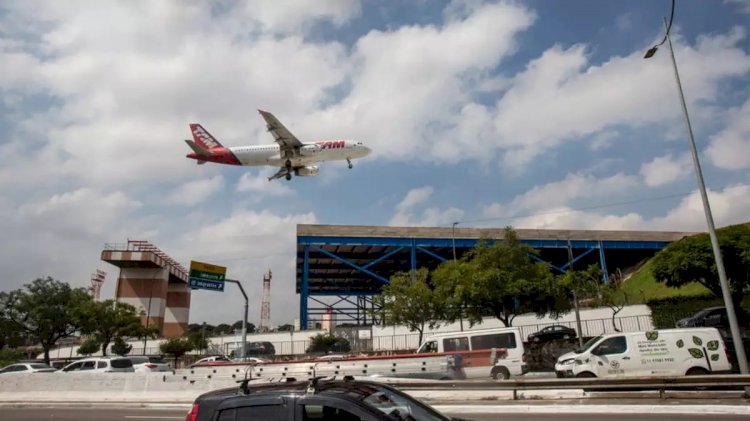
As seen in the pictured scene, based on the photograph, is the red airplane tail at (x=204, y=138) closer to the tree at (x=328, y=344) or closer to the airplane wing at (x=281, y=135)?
the airplane wing at (x=281, y=135)

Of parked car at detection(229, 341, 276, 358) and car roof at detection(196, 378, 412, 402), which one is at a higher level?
parked car at detection(229, 341, 276, 358)

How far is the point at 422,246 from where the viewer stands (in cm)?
5347

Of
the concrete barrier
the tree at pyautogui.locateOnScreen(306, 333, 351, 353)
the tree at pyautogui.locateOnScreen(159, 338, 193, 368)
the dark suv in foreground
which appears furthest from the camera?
the tree at pyautogui.locateOnScreen(159, 338, 193, 368)

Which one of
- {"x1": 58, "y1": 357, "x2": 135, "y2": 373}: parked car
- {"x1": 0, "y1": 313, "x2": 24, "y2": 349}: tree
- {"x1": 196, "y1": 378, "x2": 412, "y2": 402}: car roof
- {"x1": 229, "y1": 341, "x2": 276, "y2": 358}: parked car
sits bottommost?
{"x1": 196, "y1": 378, "x2": 412, "y2": 402}: car roof

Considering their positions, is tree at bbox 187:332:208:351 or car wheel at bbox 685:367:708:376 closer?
car wheel at bbox 685:367:708:376

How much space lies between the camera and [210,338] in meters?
55.2

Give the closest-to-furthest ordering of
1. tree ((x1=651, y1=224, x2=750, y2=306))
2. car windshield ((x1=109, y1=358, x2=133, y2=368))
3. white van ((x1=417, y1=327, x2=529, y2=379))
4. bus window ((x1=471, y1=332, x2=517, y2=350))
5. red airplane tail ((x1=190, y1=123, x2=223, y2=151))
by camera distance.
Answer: white van ((x1=417, y1=327, x2=529, y2=379)), bus window ((x1=471, y1=332, x2=517, y2=350)), tree ((x1=651, y1=224, x2=750, y2=306)), car windshield ((x1=109, y1=358, x2=133, y2=368)), red airplane tail ((x1=190, y1=123, x2=223, y2=151))

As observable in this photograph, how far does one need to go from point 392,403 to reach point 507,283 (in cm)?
2778

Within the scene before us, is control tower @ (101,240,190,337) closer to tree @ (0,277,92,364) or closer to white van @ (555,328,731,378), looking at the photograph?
tree @ (0,277,92,364)

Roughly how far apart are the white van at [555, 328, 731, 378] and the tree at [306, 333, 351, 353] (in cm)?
2819

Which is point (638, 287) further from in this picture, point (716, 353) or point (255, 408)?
point (255, 408)

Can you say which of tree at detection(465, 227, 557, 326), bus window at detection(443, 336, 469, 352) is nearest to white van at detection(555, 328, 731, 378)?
bus window at detection(443, 336, 469, 352)

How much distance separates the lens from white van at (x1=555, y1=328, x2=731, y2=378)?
15.0 metres

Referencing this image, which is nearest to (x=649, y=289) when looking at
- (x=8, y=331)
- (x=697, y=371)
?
(x=697, y=371)
